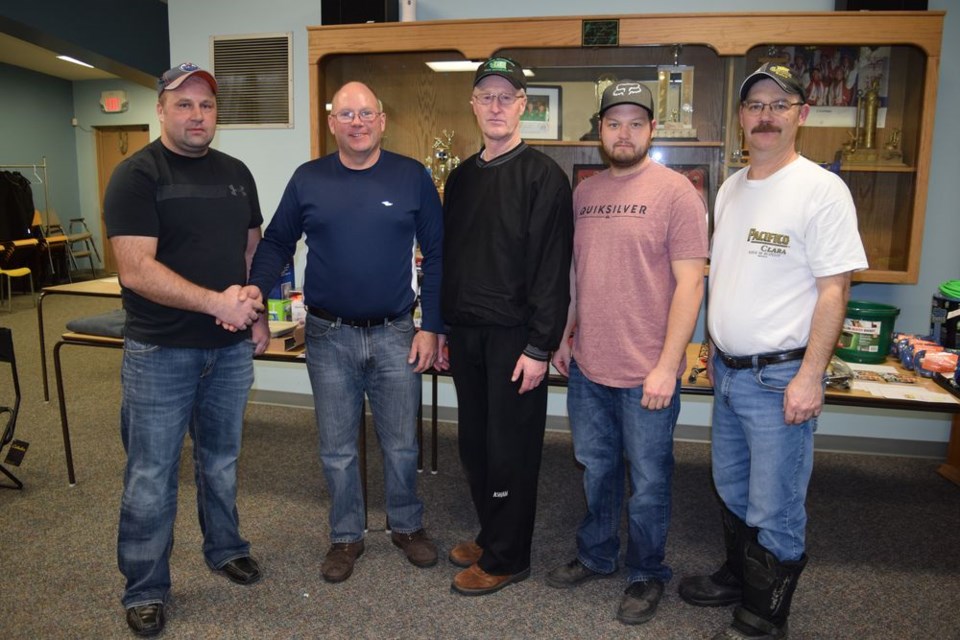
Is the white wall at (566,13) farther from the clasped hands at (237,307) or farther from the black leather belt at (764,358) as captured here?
the clasped hands at (237,307)

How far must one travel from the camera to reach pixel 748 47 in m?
3.00

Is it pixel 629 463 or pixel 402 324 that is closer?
pixel 629 463

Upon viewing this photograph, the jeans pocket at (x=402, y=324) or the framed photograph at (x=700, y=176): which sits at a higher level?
the framed photograph at (x=700, y=176)

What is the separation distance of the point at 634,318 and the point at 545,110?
67.2 inches

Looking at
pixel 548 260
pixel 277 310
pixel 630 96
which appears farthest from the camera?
pixel 277 310

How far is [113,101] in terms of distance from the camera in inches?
406

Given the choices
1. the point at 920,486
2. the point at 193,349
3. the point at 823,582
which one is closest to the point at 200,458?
the point at 193,349

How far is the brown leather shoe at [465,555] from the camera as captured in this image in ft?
8.08

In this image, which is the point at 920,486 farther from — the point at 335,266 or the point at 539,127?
the point at 335,266

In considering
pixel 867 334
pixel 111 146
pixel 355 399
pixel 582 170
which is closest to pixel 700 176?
pixel 582 170

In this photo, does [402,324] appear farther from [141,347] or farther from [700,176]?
[700,176]

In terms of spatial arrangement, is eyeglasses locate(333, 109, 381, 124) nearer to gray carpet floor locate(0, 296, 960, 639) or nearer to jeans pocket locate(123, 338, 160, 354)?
jeans pocket locate(123, 338, 160, 354)

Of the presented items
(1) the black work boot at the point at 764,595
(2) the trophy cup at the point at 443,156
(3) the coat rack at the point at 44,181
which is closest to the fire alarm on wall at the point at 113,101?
(3) the coat rack at the point at 44,181

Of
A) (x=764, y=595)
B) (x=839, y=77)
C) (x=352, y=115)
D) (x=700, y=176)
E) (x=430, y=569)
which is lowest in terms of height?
(x=430, y=569)
